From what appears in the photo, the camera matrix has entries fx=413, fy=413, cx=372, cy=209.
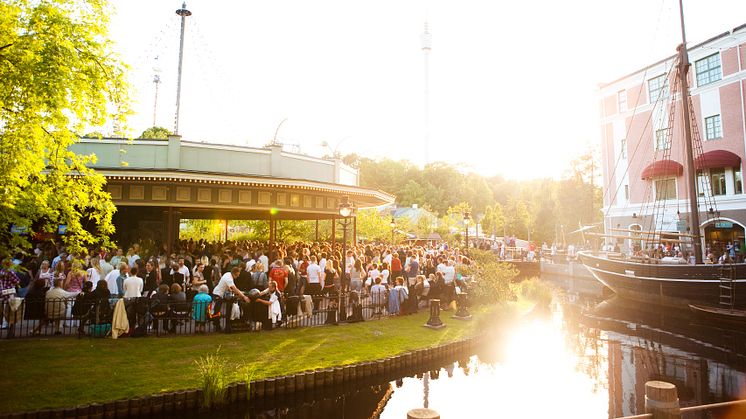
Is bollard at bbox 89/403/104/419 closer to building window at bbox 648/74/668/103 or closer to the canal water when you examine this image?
the canal water

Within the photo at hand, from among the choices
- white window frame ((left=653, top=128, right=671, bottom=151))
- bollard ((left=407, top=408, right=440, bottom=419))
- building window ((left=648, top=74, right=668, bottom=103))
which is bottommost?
bollard ((left=407, top=408, right=440, bottom=419))

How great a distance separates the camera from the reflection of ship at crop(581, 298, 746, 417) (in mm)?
9664

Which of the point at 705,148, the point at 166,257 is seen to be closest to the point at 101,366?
the point at 166,257

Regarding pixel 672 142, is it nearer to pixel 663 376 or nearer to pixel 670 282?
pixel 670 282

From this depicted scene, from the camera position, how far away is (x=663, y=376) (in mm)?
10891

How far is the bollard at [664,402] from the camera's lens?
4125 millimetres

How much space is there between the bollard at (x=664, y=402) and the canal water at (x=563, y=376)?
400cm

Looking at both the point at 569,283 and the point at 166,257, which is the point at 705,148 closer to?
the point at 569,283

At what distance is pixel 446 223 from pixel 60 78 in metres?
45.0

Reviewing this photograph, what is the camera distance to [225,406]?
300 inches

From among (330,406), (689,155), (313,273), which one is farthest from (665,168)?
(330,406)

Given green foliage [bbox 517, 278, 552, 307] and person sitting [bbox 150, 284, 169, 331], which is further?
green foliage [bbox 517, 278, 552, 307]

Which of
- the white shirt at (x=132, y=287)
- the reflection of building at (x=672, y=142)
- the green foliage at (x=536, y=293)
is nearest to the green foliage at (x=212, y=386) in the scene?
the white shirt at (x=132, y=287)

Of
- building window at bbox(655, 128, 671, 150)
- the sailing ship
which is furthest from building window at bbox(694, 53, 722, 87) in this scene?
the sailing ship
